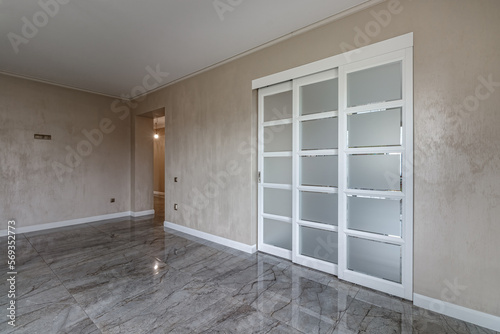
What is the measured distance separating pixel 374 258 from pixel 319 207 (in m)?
0.79

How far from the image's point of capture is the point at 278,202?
344 cm

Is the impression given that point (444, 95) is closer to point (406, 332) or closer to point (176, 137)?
point (406, 332)

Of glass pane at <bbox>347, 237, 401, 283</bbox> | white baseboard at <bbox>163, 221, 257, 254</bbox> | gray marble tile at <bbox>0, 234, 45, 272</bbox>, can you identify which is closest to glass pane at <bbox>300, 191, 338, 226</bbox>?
glass pane at <bbox>347, 237, 401, 283</bbox>

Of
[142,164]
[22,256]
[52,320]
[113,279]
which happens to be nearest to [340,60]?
[113,279]

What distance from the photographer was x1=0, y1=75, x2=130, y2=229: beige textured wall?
4461 mm

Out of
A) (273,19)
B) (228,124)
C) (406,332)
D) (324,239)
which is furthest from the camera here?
(228,124)

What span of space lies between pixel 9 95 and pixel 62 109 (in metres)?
0.80

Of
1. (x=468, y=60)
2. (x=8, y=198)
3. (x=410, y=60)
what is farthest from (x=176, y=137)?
(x=468, y=60)

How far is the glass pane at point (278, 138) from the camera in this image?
3318 millimetres

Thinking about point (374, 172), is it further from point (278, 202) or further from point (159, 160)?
point (159, 160)

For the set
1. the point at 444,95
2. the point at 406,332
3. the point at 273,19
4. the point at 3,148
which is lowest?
the point at 406,332

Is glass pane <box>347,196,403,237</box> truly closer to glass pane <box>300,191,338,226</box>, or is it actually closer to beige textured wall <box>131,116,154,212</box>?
glass pane <box>300,191,338,226</box>

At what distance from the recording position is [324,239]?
2936mm

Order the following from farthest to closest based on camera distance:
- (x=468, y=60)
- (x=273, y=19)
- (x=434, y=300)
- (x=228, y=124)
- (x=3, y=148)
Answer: (x=3, y=148), (x=228, y=124), (x=273, y=19), (x=434, y=300), (x=468, y=60)
